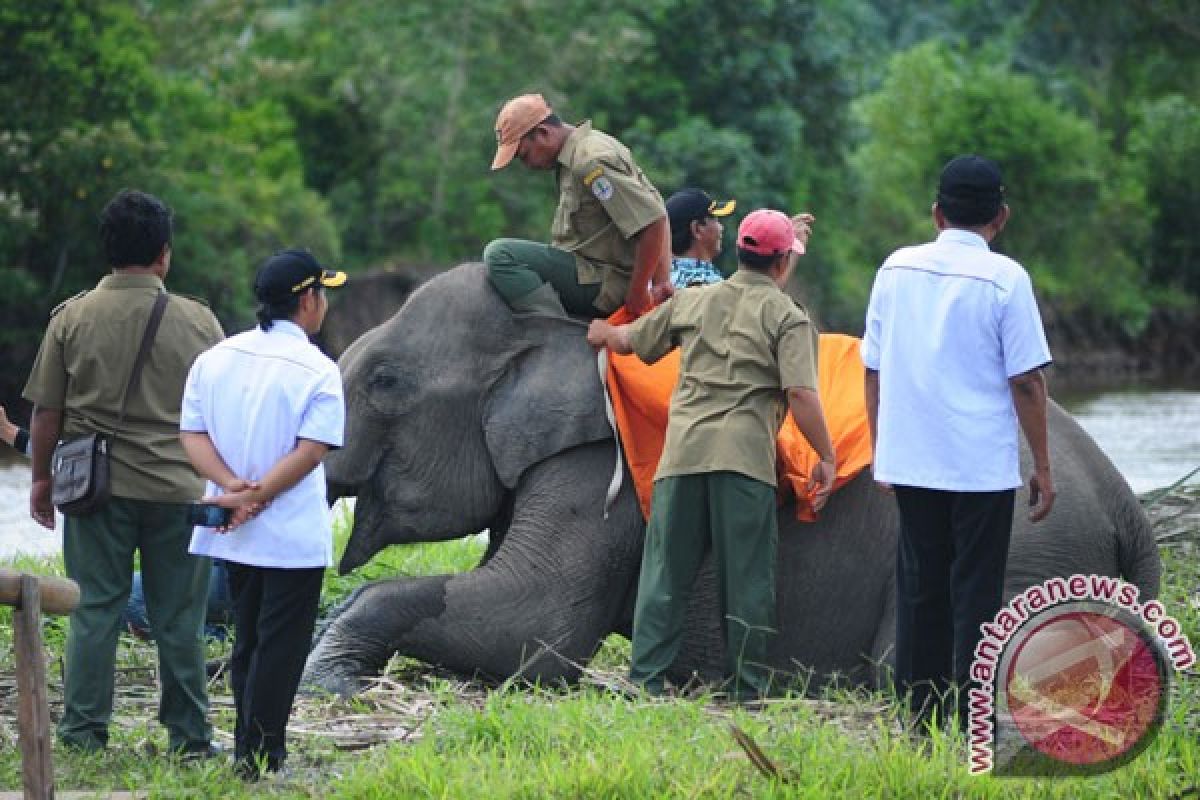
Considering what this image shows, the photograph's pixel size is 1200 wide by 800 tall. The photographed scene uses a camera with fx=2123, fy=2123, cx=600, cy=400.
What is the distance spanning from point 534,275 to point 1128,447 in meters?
14.0

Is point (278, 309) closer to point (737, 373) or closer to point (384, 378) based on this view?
point (737, 373)

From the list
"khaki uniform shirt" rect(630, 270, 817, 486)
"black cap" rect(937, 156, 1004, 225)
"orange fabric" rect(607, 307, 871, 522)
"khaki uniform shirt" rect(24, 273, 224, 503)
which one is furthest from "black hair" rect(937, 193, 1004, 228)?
"khaki uniform shirt" rect(24, 273, 224, 503)

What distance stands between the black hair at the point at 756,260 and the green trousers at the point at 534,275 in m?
1.03

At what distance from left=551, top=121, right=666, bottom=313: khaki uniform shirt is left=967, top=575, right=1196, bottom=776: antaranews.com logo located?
81.2 inches

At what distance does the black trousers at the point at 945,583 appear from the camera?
6.61 meters

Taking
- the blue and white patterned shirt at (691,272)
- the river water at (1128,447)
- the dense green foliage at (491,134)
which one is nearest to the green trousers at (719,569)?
the blue and white patterned shirt at (691,272)

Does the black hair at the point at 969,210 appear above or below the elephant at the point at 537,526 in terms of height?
above

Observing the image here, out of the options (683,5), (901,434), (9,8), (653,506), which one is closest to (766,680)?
(653,506)

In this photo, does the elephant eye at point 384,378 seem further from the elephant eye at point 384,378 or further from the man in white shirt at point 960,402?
the man in white shirt at point 960,402

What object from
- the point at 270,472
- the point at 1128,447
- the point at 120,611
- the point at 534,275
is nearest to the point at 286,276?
the point at 270,472

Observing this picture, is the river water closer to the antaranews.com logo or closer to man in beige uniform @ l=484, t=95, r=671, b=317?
man in beige uniform @ l=484, t=95, r=671, b=317

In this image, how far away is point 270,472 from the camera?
6.22m

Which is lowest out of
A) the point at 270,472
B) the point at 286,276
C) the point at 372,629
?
the point at 372,629

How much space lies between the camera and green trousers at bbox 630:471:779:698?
751cm
